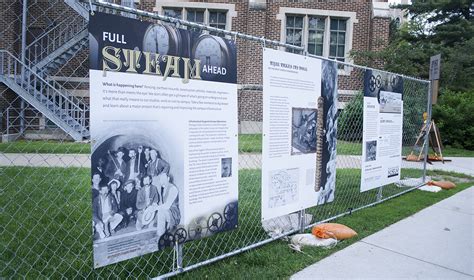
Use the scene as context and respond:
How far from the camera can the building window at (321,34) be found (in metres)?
20.1

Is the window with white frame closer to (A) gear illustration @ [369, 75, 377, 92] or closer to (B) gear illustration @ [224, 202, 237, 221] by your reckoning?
(A) gear illustration @ [369, 75, 377, 92]

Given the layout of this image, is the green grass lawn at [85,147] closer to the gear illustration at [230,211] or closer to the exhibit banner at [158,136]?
the gear illustration at [230,211]

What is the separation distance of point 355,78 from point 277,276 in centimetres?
1732

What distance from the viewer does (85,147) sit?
9281 millimetres

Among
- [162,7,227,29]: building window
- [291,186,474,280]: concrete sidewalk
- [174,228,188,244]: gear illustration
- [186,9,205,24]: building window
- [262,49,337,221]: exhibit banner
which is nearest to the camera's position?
[174,228,188,244]: gear illustration

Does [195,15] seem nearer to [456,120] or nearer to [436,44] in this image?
[456,120]

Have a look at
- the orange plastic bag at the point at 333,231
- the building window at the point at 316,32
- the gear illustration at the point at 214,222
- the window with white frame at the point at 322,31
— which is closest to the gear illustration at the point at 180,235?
the gear illustration at the point at 214,222

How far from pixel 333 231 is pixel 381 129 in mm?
2084

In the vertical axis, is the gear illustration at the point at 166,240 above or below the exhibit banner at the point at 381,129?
below

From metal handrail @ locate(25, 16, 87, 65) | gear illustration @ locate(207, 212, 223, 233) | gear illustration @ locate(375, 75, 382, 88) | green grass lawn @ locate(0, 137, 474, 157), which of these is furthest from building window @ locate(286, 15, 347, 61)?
gear illustration @ locate(207, 212, 223, 233)

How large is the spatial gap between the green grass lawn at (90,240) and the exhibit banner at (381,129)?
55 centimetres

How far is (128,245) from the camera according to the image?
2.76 m

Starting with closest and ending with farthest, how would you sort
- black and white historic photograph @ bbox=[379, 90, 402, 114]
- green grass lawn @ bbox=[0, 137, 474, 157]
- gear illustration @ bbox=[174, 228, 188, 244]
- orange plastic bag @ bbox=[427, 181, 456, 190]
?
1. gear illustration @ bbox=[174, 228, 188, 244]
2. black and white historic photograph @ bbox=[379, 90, 402, 114]
3. green grass lawn @ bbox=[0, 137, 474, 157]
4. orange plastic bag @ bbox=[427, 181, 456, 190]

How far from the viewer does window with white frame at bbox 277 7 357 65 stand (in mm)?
19844
